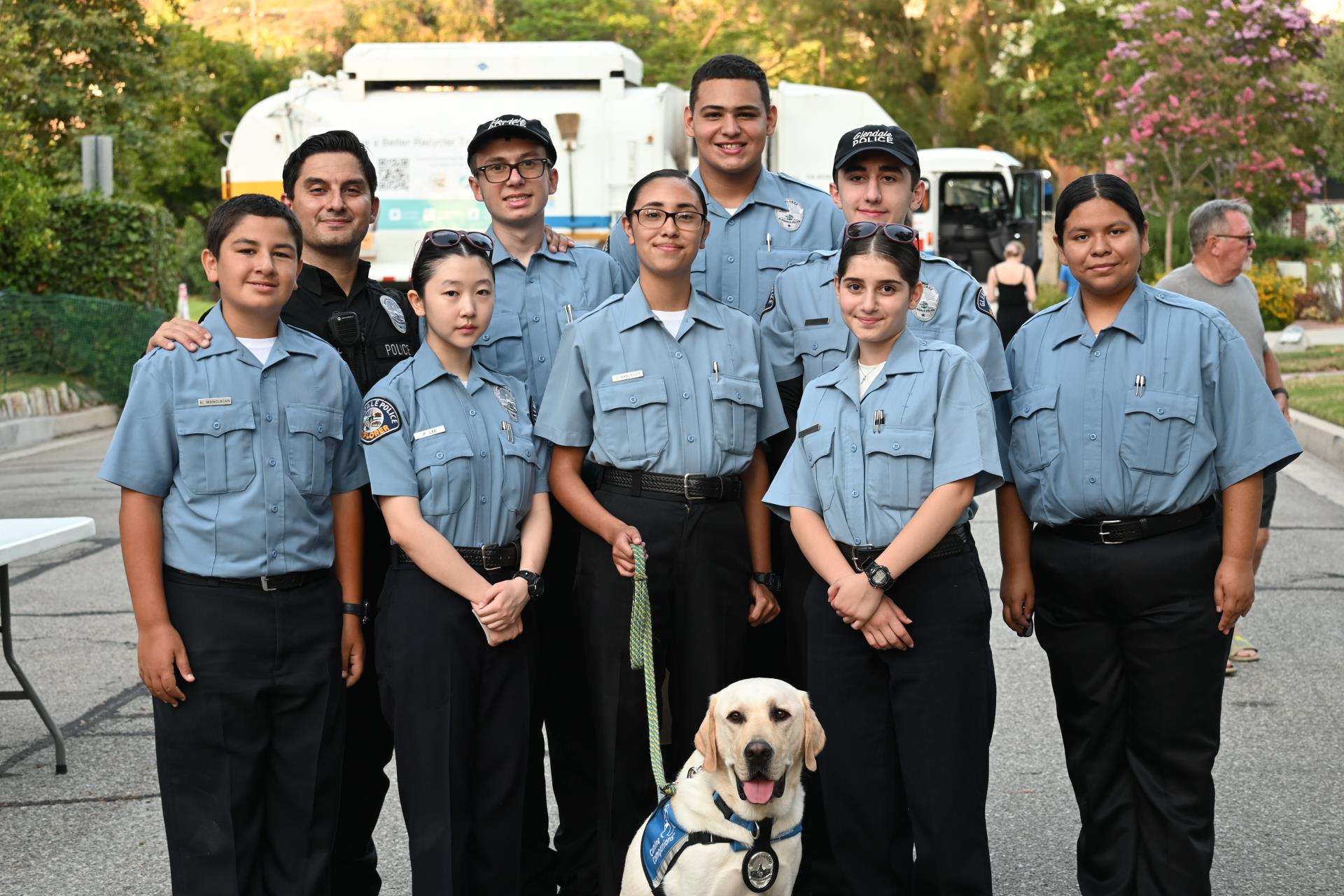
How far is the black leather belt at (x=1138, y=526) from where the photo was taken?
3.87 meters

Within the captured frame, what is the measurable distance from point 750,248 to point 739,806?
1.94 metres

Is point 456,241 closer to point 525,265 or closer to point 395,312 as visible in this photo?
point 395,312

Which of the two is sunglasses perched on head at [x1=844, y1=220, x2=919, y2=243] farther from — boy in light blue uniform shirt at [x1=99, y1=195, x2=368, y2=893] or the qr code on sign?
the qr code on sign

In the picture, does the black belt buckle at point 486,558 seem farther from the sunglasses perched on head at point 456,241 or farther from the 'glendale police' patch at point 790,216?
the 'glendale police' patch at point 790,216

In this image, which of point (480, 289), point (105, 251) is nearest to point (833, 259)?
point (480, 289)

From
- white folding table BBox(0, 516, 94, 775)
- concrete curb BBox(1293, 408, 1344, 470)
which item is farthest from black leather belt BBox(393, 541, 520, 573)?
concrete curb BBox(1293, 408, 1344, 470)

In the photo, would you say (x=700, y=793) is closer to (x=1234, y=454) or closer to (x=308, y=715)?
(x=308, y=715)

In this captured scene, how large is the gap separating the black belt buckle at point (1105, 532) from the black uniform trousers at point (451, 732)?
1612mm

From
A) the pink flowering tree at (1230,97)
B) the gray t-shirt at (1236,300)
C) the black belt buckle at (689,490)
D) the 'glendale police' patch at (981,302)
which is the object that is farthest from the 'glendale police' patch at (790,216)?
the pink flowering tree at (1230,97)

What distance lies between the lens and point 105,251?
18922mm

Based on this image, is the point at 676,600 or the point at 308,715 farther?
the point at 676,600

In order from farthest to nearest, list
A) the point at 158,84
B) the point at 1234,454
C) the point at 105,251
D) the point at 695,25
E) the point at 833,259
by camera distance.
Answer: the point at 695,25 < the point at 158,84 < the point at 105,251 < the point at 833,259 < the point at 1234,454

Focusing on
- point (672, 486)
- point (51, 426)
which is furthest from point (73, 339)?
point (672, 486)

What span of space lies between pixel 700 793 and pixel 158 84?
23.8 metres
